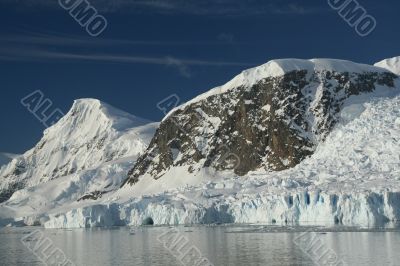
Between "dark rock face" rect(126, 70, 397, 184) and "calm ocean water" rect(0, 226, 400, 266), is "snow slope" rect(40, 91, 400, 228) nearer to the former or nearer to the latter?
"dark rock face" rect(126, 70, 397, 184)

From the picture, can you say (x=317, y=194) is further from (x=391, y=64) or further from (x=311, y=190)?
(x=391, y=64)

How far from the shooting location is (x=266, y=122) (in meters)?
132

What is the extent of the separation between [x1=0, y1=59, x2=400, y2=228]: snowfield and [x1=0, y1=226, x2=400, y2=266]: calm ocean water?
10.1 m

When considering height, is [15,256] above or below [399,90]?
below

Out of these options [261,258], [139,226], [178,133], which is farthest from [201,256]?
[178,133]

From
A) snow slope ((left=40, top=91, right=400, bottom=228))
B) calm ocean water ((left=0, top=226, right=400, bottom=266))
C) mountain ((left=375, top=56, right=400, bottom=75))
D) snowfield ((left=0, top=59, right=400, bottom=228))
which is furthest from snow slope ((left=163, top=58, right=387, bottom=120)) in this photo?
calm ocean water ((left=0, top=226, right=400, bottom=266))

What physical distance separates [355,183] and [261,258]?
134 ft

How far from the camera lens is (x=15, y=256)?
52844 mm

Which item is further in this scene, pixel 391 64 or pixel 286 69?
pixel 391 64

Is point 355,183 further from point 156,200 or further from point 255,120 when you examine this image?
point 255,120

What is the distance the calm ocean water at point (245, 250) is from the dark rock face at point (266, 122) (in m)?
61.3

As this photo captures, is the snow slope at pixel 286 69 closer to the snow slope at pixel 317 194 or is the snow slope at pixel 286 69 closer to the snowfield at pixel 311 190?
the snowfield at pixel 311 190

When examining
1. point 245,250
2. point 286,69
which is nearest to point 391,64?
point 286,69

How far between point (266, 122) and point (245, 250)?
282ft
